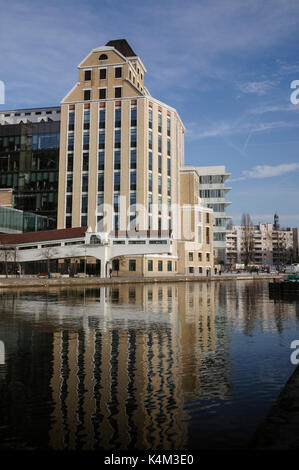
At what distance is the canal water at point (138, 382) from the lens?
650cm

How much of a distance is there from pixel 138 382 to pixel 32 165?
92659 millimetres

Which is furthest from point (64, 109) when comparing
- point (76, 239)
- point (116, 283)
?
point (116, 283)

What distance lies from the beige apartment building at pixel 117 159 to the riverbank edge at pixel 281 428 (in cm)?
7083

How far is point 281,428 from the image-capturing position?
5703 mm

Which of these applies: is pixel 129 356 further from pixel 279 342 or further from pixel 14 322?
pixel 14 322

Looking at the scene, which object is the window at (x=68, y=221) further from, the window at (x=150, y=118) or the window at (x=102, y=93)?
the window at (x=102, y=93)

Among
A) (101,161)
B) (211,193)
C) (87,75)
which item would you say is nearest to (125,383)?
(101,161)

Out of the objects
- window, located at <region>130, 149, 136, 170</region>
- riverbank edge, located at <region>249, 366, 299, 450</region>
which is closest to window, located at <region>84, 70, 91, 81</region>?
window, located at <region>130, 149, 136, 170</region>

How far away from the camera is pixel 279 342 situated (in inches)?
556

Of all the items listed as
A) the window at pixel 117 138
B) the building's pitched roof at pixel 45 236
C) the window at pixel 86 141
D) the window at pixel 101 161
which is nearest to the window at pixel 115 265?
the building's pitched roof at pixel 45 236

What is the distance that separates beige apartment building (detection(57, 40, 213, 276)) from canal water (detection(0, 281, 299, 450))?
203 ft

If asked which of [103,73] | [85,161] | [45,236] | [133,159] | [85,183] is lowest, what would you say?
[45,236]

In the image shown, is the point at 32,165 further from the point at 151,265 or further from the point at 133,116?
the point at 151,265

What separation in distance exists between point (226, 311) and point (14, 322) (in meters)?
12.2
